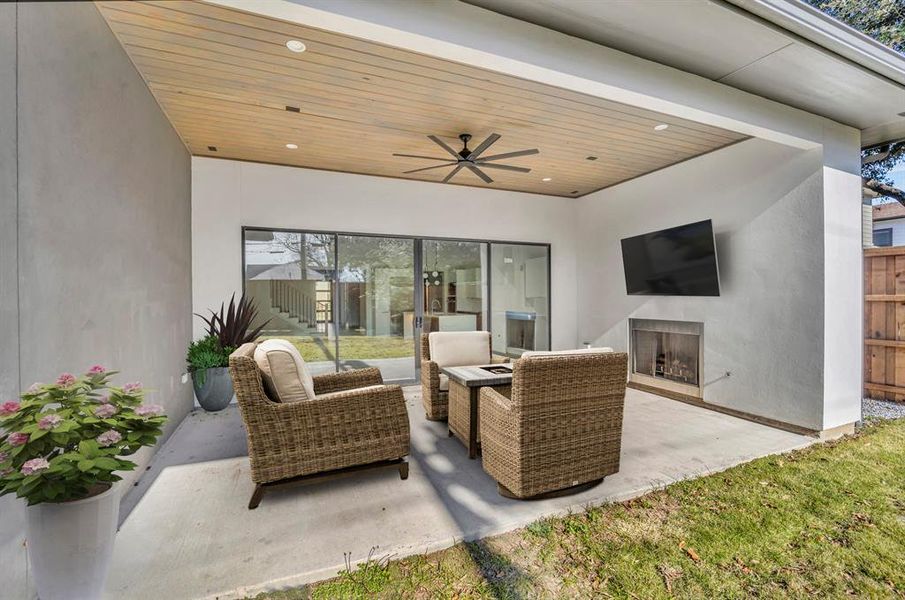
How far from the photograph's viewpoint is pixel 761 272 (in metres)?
4.08

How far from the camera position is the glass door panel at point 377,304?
5363mm

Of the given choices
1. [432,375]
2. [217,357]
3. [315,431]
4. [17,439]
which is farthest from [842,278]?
[217,357]

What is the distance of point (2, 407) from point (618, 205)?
6.27 m

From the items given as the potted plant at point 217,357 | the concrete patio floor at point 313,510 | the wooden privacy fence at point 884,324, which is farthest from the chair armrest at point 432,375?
the wooden privacy fence at point 884,324

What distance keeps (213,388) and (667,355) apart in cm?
546

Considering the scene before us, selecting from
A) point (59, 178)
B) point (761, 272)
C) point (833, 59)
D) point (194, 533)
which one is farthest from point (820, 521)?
point (59, 178)

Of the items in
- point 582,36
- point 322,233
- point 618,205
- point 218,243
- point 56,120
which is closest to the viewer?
point 56,120

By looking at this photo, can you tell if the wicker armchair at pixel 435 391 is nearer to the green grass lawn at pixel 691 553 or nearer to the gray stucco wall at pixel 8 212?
the green grass lawn at pixel 691 553

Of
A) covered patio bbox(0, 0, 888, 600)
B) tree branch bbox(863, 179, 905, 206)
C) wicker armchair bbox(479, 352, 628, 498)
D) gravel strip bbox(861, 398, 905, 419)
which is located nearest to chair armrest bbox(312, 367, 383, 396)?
covered patio bbox(0, 0, 888, 600)

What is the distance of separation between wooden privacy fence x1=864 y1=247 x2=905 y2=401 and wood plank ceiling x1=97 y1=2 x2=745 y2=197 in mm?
2409

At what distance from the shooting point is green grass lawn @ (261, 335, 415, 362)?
16.9ft

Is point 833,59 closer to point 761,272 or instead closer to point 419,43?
point 761,272

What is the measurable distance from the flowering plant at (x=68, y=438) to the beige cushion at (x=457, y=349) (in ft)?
8.77

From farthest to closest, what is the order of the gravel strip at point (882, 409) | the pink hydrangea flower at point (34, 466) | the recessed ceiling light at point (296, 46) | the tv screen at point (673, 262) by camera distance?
the tv screen at point (673, 262)
the gravel strip at point (882, 409)
the recessed ceiling light at point (296, 46)
the pink hydrangea flower at point (34, 466)
